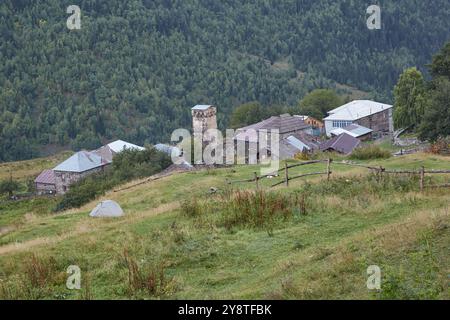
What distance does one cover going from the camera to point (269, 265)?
563 inches

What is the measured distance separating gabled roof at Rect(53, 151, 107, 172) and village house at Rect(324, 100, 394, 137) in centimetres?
3104

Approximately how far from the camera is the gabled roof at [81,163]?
81.2 metres

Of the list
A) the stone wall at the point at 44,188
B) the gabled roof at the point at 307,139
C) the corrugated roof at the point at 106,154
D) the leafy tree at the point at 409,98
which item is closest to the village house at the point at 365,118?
the gabled roof at the point at 307,139

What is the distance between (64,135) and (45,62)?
33.7 metres

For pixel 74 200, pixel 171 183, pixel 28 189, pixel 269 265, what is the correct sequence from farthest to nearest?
pixel 28 189, pixel 74 200, pixel 171 183, pixel 269 265

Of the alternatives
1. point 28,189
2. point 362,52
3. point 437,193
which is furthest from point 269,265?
point 362,52

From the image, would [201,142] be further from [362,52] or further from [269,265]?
[362,52]

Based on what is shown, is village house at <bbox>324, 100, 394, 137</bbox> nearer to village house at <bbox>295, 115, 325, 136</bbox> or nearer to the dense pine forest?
village house at <bbox>295, 115, 325, 136</bbox>

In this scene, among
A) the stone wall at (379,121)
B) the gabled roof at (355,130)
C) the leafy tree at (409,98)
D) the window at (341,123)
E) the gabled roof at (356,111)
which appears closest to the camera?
the leafy tree at (409,98)

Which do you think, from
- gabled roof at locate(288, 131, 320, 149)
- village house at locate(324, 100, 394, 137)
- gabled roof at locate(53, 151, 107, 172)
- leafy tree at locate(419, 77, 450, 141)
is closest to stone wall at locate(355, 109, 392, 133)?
village house at locate(324, 100, 394, 137)

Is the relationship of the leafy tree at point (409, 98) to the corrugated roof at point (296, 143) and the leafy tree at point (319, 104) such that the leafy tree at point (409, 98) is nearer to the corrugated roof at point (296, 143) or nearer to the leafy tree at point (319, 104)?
the corrugated roof at point (296, 143)

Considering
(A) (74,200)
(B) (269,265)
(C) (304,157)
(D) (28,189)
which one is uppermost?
(B) (269,265)

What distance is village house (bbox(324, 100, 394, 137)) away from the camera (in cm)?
7875

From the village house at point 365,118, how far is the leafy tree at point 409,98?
240 inches
